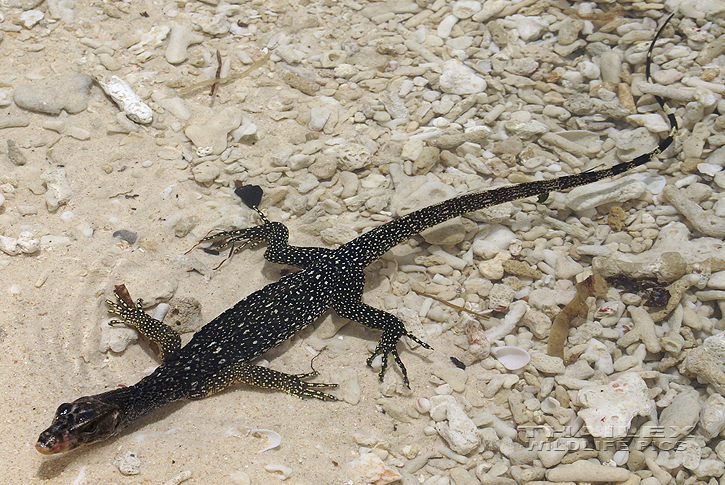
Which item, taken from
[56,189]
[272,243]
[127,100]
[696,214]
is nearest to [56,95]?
[127,100]

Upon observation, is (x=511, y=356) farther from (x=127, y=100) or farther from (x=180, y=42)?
(x=180, y=42)

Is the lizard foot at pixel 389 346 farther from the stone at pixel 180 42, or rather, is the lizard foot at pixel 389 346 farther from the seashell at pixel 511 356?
the stone at pixel 180 42

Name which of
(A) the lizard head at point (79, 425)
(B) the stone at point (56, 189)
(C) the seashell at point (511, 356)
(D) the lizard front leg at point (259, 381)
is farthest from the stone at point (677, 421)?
(B) the stone at point (56, 189)

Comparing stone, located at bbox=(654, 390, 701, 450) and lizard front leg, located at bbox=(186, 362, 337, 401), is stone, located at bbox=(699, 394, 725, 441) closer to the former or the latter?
stone, located at bbox=(654, 390, 701, 450)

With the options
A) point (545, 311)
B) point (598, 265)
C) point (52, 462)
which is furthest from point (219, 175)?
point (598, 265)

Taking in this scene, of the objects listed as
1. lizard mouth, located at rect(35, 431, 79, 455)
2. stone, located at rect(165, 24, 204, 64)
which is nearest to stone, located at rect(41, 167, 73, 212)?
stone, located at rect(165, 24, 204, 64)

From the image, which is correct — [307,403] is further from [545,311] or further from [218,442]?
[545,311]

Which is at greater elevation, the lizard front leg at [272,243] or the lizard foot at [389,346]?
the lizard front leg at [272,243]
